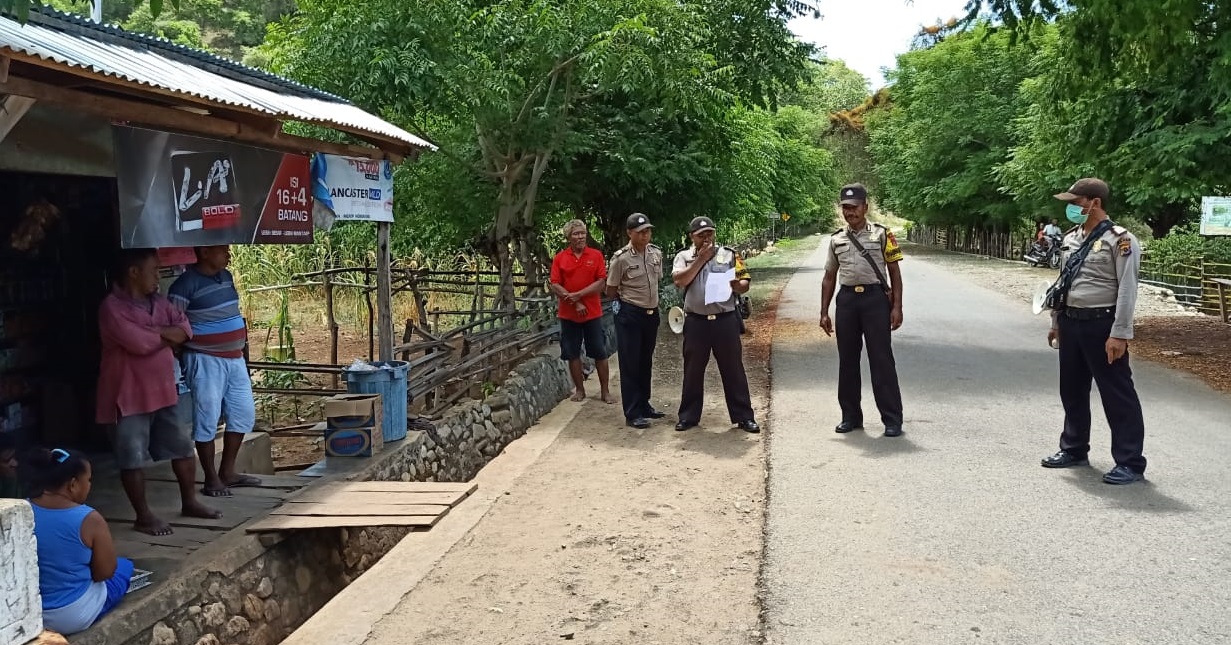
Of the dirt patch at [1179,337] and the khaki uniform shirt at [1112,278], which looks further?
the dirt patch at [1179,337]

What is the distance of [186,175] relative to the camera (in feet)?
19.1

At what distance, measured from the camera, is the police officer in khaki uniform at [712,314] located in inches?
291

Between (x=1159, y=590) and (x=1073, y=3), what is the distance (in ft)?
29.9

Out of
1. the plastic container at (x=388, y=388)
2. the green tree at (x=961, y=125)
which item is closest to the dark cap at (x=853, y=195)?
the plastic container at (x=388, y=388)

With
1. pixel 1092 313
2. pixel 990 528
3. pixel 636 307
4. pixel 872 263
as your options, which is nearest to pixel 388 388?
pixel 636 307

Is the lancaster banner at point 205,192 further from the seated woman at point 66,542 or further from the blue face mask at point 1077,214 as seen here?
the blue face mask at point 1077,214

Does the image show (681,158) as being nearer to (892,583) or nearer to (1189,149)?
(1189,149)

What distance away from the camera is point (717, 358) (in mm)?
7668

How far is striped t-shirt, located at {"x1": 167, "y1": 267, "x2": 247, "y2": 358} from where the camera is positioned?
571 centimetres

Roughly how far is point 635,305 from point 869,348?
205cm

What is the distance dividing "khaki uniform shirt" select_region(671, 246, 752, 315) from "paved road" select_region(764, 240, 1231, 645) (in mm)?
1146

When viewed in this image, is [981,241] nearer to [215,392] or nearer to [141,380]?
[215,392]

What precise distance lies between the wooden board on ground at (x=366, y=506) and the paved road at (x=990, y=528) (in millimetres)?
1986

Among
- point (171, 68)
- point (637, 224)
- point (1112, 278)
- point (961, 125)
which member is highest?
point (961, 125)
